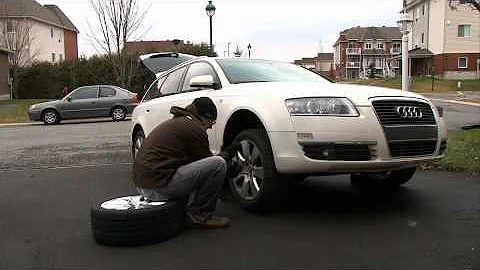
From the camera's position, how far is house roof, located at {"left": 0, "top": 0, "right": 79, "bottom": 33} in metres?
54.8

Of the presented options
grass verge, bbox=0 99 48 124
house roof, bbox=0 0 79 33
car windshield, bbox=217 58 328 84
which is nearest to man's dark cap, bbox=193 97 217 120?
car windshield, bbox=217 58 328 84

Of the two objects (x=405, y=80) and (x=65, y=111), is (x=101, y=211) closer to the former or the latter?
(x=405, y=80)

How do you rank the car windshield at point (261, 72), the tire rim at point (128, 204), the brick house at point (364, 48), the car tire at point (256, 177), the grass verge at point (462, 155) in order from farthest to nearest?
the brick house at point (364, 48) < the grass verge at point (462, 155) < the car windshield at point (261, 72) < the car tire at point (256, 177) < the tire rim at point (128, 204)

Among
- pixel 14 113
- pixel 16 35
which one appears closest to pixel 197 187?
pixel 14 113

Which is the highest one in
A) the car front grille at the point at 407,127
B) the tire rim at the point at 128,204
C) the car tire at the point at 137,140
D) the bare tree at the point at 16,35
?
the bare tree at the point at 16,35

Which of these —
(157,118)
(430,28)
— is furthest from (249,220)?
(430,28)

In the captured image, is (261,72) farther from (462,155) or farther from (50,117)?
(50,117)

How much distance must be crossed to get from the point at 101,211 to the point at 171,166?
2.39ft

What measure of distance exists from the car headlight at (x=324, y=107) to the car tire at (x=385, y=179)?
4.97 ft

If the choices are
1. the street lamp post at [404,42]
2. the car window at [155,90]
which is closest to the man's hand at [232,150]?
the car window at [155,90]

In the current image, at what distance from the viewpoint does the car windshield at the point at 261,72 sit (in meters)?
6.66

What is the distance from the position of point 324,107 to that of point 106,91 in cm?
1893

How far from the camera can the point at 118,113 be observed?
23.1m

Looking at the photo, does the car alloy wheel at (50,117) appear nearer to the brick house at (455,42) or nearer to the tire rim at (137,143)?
the tire rim at (137,143)
